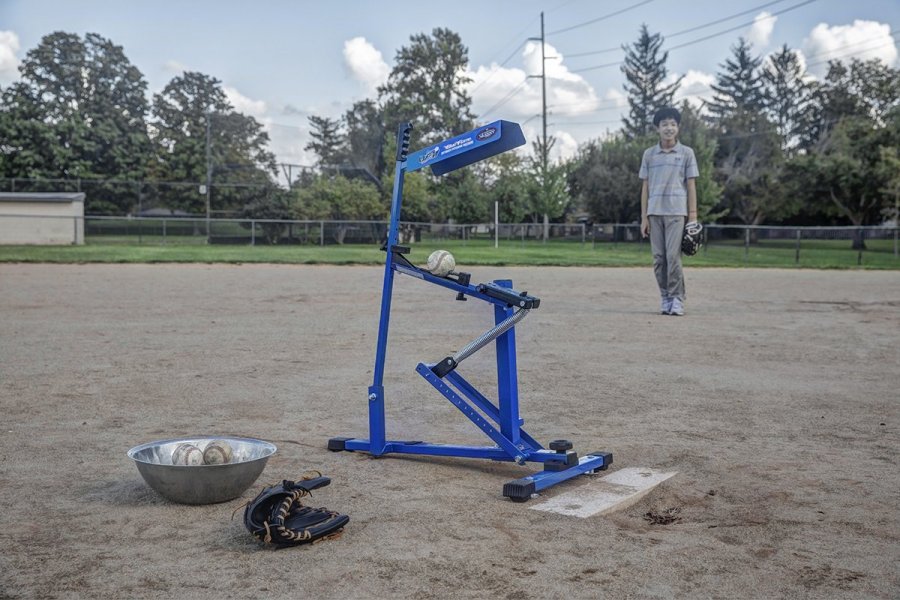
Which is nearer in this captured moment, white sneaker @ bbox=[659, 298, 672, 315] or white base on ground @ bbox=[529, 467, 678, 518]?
white base on ground @ bbox=[529, 467, 678, 518]

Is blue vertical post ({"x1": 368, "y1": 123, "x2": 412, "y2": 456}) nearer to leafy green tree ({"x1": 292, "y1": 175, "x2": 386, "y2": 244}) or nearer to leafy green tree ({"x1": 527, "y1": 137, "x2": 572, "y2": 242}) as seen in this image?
leafy green tree ({"x1": 292, "y1": 175, "x2": 386, "y2": 244})

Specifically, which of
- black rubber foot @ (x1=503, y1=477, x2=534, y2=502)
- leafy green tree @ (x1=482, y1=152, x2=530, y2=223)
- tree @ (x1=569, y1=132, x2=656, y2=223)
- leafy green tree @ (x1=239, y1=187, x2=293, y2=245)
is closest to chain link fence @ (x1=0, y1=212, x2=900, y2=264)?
leafy green tree @ (x1=239, y1=187, x2=293, y2=245)

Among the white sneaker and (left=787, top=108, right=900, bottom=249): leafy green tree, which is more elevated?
(left=787, top=108, right=900, bottom=249): leafy green tree

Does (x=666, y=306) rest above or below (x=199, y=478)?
above

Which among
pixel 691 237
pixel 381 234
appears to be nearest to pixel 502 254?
pixel 381 234

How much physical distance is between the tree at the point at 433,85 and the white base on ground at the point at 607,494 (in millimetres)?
66523

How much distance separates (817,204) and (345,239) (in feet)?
98.9

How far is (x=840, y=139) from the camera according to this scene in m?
63.6

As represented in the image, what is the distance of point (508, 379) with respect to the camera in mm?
4953

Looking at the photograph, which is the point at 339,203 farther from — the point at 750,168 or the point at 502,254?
the point at 750,168

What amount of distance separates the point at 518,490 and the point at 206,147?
62058mm

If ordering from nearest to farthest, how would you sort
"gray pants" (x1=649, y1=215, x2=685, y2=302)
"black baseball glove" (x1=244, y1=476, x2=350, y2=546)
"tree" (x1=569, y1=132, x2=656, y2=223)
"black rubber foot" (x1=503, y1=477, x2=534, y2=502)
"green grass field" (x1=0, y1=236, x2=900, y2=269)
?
"black baseball glove" (x1=244, y1=476, x2=350, y2=546) < "black rubber foot" (x1=503, y1=477, x2=534, y2=502) < "gray pants" (x1=649, y1=215, x2=685, y2=302) < "green grass field" (x1=0, y1=236, x2=900, y2=269) < "tree" (x1=569, y1=132, x2=656, y2=223)

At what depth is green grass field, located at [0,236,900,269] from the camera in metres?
27.3

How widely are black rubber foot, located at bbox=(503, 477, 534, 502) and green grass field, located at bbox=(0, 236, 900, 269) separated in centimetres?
2201
